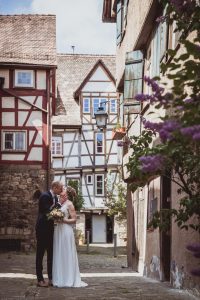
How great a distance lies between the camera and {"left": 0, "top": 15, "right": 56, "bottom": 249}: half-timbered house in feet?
84.8

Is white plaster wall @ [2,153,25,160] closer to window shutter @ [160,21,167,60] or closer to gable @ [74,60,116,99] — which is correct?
gable @ [74,60,116,99]

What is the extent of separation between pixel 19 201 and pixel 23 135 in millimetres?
3017

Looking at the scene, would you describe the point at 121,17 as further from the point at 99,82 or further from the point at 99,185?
the point at 99,185

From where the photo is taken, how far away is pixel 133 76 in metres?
14.3

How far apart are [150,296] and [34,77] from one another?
20.2 meters

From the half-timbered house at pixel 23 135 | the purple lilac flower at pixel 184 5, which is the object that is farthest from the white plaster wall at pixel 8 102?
the purple lilac flower at pixel 184 5

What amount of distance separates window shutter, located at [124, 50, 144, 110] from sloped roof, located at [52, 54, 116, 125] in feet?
81.9

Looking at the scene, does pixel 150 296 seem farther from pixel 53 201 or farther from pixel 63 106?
pixel 63 106

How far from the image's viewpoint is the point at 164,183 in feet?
36.2

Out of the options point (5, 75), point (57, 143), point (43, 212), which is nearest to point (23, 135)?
point (5, 75)

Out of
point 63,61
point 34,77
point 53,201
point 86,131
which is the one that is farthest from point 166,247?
point 63,61

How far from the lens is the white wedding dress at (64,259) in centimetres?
989

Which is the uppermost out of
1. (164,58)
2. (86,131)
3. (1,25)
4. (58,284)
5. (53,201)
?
(1,25)

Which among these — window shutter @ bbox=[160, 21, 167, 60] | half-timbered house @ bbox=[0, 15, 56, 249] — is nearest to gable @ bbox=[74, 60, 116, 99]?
half-timbered house @ bbox=[0, 15, 56, 249]
